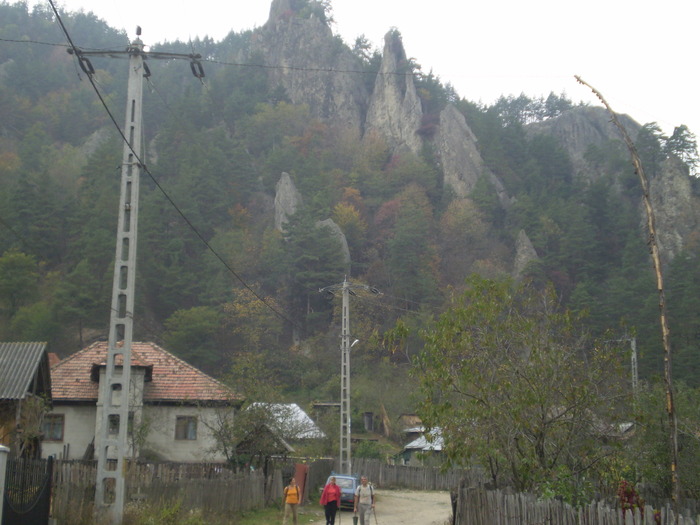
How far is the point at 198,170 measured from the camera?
80625 mm

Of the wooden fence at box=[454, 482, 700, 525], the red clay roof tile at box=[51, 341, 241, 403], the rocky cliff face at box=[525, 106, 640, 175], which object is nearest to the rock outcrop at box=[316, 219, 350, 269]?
the red clay roof tile at box=[51, 341, 241, 403]

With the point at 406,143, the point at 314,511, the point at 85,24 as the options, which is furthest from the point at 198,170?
the point at 85,24

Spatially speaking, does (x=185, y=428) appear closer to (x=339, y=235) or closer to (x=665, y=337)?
(x=665, y=337)

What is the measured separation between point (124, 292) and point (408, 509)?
16524 mm

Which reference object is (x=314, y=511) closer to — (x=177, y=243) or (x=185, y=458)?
(x=185, y=458)

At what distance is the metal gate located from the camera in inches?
552

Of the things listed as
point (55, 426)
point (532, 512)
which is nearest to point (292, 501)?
point (532, 512)

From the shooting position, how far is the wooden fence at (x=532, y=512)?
1288 centimetres

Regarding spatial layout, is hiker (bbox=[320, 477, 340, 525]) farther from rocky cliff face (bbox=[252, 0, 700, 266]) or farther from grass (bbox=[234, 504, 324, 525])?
rocky cliff face (bbox=[252, 0, 700, 266])

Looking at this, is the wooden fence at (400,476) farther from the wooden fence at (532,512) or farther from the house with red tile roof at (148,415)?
the wooden fence at (532,512)

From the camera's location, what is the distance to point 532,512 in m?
14.7

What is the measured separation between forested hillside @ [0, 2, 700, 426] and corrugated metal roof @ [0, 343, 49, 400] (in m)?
7.25

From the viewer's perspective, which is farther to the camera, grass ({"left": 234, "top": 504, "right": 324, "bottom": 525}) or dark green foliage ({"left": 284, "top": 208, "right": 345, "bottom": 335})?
dark green foliage ({"left": 284, "top": 208, "right": 345, "bottom": 335})

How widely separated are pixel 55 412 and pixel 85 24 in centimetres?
11360
